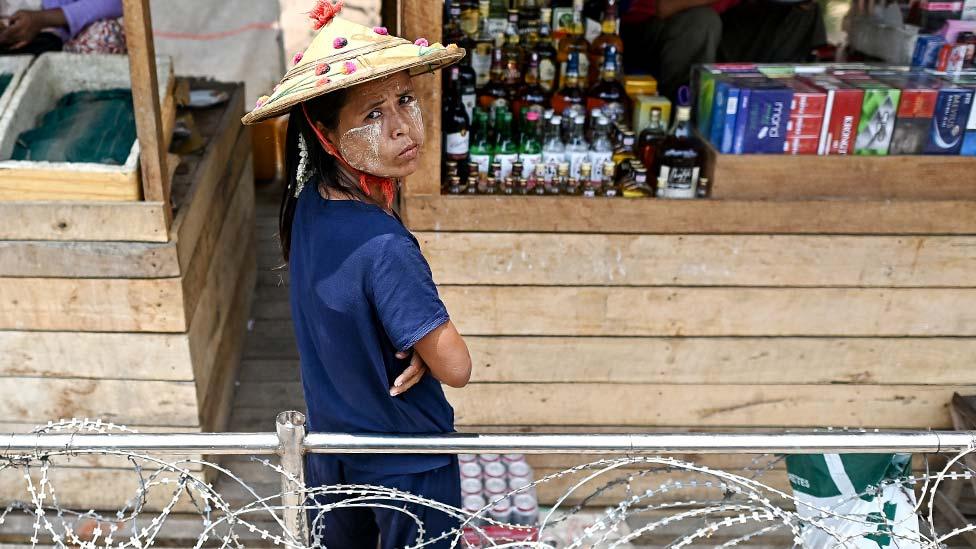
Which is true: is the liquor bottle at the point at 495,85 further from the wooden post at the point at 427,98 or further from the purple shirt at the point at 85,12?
the purple shirt at the point at 85,12

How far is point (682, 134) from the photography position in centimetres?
316

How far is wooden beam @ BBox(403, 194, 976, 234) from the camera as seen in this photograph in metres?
2.98

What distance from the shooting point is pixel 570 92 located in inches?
130

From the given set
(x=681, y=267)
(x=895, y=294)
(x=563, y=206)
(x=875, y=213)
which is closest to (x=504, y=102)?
(x=563, y=206)

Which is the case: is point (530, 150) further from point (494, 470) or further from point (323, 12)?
point (323, 12)

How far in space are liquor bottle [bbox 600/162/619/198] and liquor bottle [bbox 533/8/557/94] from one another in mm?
474

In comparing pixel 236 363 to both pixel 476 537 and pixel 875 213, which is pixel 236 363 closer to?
pixel 476 537

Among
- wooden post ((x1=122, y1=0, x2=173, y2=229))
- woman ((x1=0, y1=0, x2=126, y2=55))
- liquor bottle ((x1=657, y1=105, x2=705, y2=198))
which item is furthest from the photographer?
woman ((x1=0, y1=0, x2=126, y2=55))

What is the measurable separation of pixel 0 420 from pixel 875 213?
3.11 m

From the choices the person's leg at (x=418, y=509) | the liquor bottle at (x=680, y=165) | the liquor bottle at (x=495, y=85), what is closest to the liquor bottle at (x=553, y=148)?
the liquor bottle at (x=495, y=85)

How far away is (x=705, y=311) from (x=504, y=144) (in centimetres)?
91

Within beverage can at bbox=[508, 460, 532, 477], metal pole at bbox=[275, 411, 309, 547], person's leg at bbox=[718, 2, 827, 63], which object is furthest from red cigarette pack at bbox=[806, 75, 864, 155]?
metal pole at bbox=[275, 411, 309, 547]

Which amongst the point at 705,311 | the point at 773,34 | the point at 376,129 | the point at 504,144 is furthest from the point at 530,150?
the point at 773,34

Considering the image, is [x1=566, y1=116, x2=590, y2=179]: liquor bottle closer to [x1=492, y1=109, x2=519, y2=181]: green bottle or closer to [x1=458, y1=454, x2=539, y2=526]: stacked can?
[x1=492, y1=109, x2=519, y2=181]: green bottle
